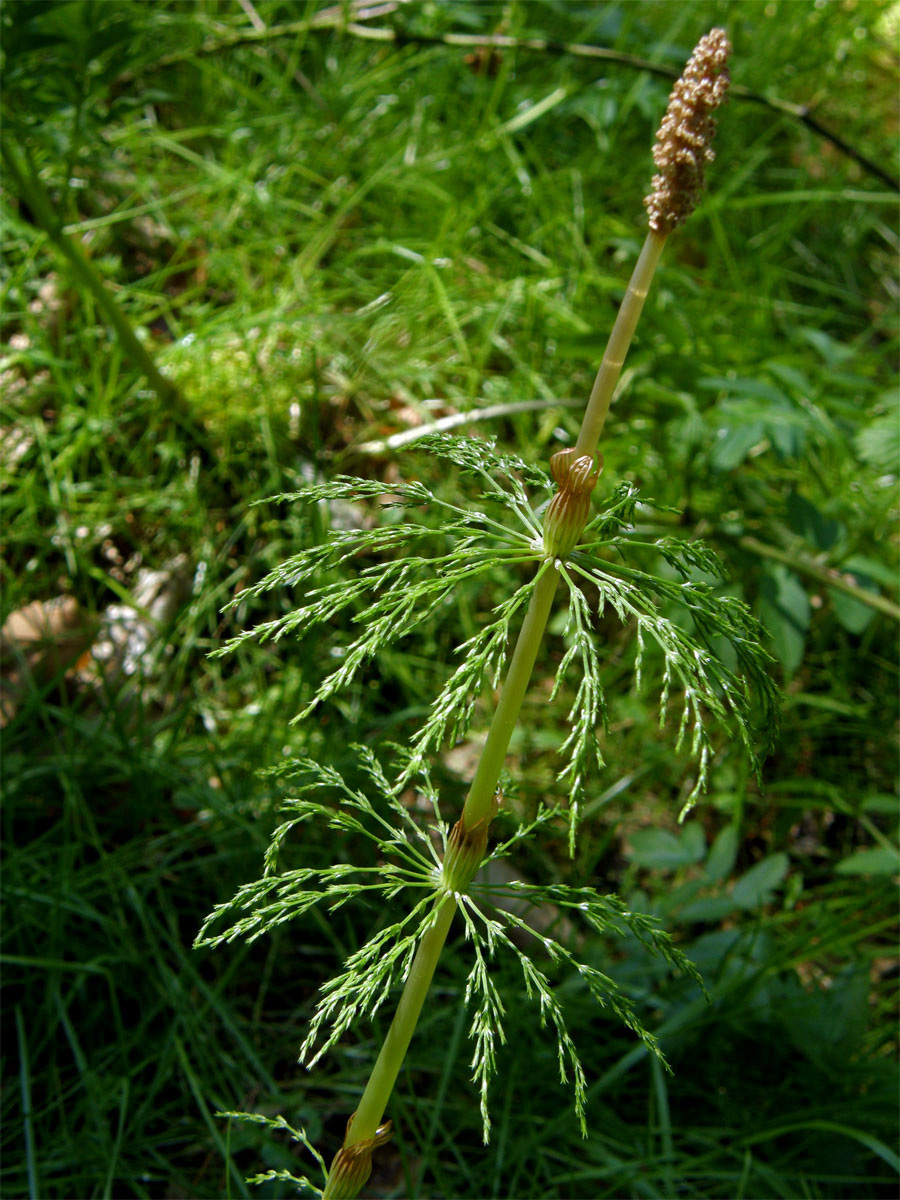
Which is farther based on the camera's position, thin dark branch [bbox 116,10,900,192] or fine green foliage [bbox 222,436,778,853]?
thin dark branch [bbox 116,10,900,192]

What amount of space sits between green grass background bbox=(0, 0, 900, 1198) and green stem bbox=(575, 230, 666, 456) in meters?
0.96

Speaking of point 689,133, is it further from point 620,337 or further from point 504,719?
point 504,719

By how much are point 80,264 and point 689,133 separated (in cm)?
182

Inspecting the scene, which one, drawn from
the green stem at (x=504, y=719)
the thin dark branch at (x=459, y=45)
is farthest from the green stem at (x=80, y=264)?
the green stem at (x=504, y=719)

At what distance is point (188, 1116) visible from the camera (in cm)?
172

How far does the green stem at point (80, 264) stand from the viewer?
84.0 inches

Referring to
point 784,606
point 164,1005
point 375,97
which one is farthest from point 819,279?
point 164,1005

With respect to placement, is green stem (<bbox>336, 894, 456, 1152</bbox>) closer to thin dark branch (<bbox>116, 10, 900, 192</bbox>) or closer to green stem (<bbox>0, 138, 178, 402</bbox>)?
green stem (<bbox>0, 138, 178, 402</bbox>)

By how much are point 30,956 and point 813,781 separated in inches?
66.8

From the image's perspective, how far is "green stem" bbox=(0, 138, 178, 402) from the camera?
213 cm

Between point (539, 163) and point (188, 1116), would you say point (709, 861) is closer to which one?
point (188, 1116)

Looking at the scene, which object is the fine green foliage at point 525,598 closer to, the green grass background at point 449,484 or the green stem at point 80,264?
the green grass background at point 449,484

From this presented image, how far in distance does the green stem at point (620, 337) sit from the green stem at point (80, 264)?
1.69 metres

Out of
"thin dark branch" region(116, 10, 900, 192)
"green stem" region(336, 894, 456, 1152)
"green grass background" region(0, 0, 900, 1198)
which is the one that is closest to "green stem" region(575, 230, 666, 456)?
"green stem" region(336, 894, 456, 1152)
